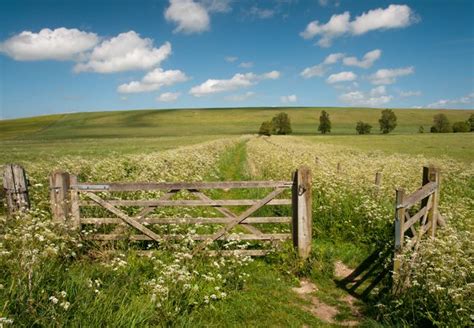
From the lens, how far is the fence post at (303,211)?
6945mm

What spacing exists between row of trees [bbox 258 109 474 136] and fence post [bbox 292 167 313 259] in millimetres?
95838

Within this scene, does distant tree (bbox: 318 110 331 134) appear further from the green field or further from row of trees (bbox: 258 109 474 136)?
the green field

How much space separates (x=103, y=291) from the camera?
183 inches

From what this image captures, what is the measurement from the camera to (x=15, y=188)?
6.79m

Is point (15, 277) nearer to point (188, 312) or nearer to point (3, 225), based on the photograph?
point (3, 225)

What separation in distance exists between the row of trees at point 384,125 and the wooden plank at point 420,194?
96.1 metres

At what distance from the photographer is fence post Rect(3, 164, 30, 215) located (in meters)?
6.70

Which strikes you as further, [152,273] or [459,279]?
[152,273]

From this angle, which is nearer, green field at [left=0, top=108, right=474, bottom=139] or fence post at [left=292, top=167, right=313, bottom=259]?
fence post at [left=292, top=167, right=313, bottom=259]

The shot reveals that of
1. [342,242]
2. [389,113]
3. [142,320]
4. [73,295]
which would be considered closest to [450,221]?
[342,242]

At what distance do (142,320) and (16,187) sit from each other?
4.69 meters

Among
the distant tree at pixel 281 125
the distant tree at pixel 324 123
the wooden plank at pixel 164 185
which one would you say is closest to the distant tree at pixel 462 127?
the distant tree at pixel 324 123

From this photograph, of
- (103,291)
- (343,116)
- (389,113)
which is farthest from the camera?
(343,116)

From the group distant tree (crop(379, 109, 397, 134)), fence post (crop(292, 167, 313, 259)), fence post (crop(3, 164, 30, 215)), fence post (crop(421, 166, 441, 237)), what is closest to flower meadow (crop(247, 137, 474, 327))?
fence post (crop(421, 166, 441, 237))
